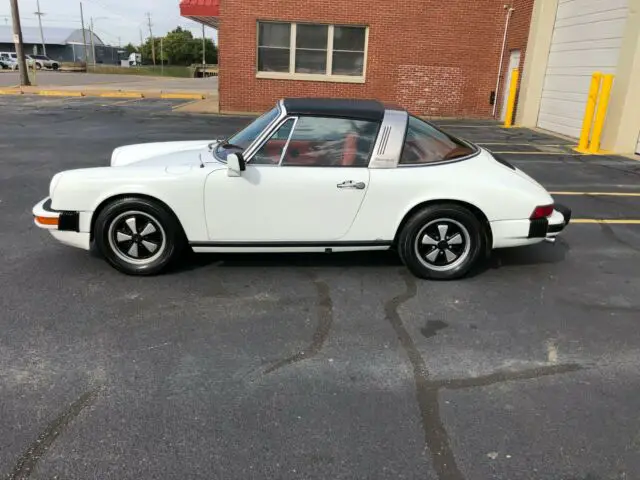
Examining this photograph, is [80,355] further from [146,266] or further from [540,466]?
[540,466]

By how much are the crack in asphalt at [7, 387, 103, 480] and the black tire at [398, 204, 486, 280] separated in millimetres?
2588

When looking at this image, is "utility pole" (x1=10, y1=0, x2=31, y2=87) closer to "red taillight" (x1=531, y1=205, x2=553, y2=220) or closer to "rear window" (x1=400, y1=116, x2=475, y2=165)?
"rear window" (x1=400, y1=116, x2=475, y2=165)

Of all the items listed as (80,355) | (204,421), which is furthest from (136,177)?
(204,421)

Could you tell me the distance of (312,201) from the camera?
170 inches

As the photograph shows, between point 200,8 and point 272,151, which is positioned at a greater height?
point 200,8

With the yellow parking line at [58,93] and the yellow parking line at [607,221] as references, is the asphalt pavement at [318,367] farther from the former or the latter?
the yellow parking line at [58,93]

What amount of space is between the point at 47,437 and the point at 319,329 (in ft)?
5.73


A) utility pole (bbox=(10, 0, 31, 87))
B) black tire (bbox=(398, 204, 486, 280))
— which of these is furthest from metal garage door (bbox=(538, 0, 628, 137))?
utility pole (bbox=(10, 0, 31, 87))

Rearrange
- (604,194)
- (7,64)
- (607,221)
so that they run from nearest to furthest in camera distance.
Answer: (607,221), (604,194), (7,64)

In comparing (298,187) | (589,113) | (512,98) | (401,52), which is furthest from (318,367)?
(401,52)

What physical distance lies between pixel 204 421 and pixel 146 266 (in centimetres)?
204

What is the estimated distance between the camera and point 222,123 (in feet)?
A: 53.3

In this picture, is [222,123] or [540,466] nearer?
[540,466]

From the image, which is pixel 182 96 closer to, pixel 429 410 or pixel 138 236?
pixel 138 236
